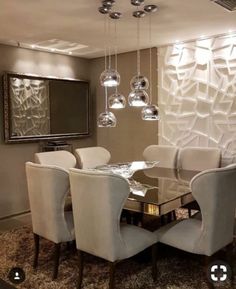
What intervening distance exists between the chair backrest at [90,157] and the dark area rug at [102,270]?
1.19m

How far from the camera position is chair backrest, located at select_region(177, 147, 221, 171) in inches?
149

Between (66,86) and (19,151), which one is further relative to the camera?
(66,86)

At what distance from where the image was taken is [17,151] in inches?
186

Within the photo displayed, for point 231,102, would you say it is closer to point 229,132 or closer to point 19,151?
point 229,132

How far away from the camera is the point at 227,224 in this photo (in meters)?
2.52

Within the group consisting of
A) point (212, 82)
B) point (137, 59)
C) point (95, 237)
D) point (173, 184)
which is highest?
point (137, 59)

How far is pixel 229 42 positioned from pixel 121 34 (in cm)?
141

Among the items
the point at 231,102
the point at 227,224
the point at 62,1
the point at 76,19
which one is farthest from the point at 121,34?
the point at 227,224

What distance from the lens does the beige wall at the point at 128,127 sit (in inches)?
199

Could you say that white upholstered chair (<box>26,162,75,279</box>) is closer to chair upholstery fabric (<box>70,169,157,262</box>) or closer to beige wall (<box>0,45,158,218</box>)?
chair upholstery fabric (<box>70,169,157,262</box>)

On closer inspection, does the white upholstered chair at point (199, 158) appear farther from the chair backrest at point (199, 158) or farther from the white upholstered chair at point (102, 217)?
the white upholstered chair at point (102, 217)

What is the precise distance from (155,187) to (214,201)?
0.72 metres

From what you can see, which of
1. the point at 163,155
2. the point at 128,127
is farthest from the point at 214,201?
the point at 128,127

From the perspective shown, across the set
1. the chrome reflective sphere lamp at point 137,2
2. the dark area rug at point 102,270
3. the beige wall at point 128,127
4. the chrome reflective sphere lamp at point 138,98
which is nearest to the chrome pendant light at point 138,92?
the chrome reflective sphere lamp at point 138,98
